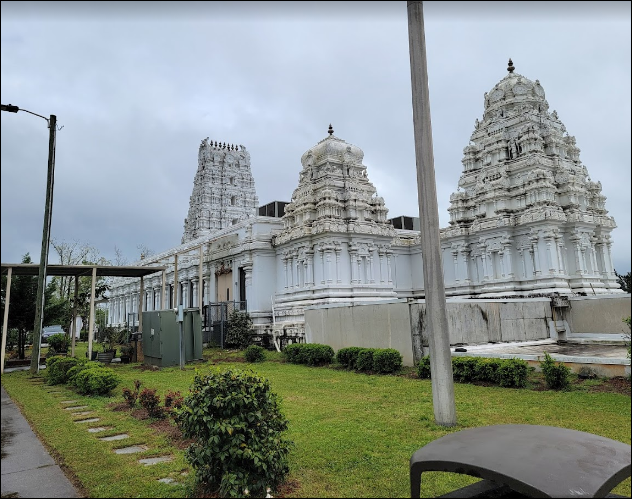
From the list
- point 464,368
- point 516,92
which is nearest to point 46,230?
point 464,368

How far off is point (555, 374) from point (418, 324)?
16.4 ft

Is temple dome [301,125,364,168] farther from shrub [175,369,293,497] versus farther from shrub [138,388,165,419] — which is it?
shrub [175,369,293,497]

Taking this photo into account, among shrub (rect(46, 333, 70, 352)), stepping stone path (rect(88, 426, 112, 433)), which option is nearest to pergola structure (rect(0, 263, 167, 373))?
shrub (rect(46, 333, 70, 352))

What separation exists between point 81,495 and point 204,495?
135 centimetres

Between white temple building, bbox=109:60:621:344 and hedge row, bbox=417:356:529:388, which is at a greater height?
white temple building, bbox=109:60:621:344

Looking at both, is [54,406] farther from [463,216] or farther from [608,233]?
[608,233]

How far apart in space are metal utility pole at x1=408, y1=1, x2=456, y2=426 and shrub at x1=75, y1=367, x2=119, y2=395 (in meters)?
8.68

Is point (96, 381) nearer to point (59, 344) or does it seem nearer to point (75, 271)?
point (75, 271)

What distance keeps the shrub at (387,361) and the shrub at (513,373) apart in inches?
147

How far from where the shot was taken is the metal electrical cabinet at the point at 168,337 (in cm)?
1873

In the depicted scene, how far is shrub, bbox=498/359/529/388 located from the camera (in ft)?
36.2

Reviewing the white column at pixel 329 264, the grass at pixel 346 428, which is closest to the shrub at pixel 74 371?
the grass at pixel 346 428

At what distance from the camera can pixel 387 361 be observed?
14383mm

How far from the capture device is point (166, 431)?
7.87 metres
